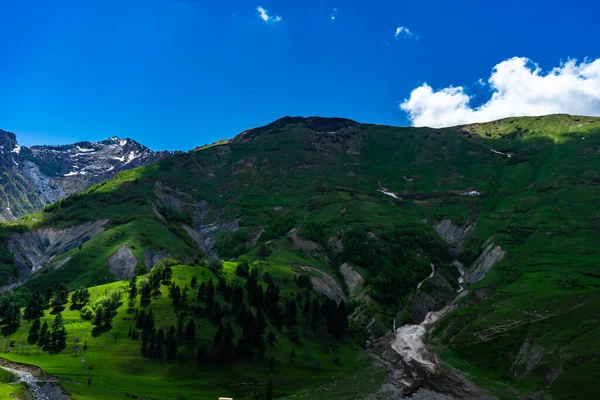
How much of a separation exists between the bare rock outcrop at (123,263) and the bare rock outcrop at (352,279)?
298 feet

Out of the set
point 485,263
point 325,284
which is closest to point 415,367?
point 325,284

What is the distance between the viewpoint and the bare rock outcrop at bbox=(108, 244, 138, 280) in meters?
178

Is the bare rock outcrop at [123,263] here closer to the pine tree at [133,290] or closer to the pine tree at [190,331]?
the pine tree at [133,290]

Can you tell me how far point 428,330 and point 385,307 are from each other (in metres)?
22.9

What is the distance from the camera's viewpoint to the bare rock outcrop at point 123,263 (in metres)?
178

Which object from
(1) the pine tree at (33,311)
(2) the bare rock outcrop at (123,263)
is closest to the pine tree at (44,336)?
(1) the pine tree at (33,311)

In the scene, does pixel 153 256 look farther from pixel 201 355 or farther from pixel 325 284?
pixel 201 355

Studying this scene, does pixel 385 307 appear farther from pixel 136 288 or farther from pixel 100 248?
pixel 100 248

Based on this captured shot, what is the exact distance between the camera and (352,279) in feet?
602

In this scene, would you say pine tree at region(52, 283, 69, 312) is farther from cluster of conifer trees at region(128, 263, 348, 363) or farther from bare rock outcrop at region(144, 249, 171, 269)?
bare rock outcrop at region(144, 249, 171, 269)

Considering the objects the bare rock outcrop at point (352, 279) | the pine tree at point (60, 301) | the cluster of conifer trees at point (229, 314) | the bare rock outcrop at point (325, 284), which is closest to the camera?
the cluster of conifer trees at point (229, 314)

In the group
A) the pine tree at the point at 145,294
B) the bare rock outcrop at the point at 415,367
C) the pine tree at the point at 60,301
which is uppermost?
the pine tree at the point at 145,294

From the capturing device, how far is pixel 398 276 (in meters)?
177

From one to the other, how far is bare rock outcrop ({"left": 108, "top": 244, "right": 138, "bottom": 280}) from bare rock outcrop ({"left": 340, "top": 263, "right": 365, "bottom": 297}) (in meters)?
90.8
